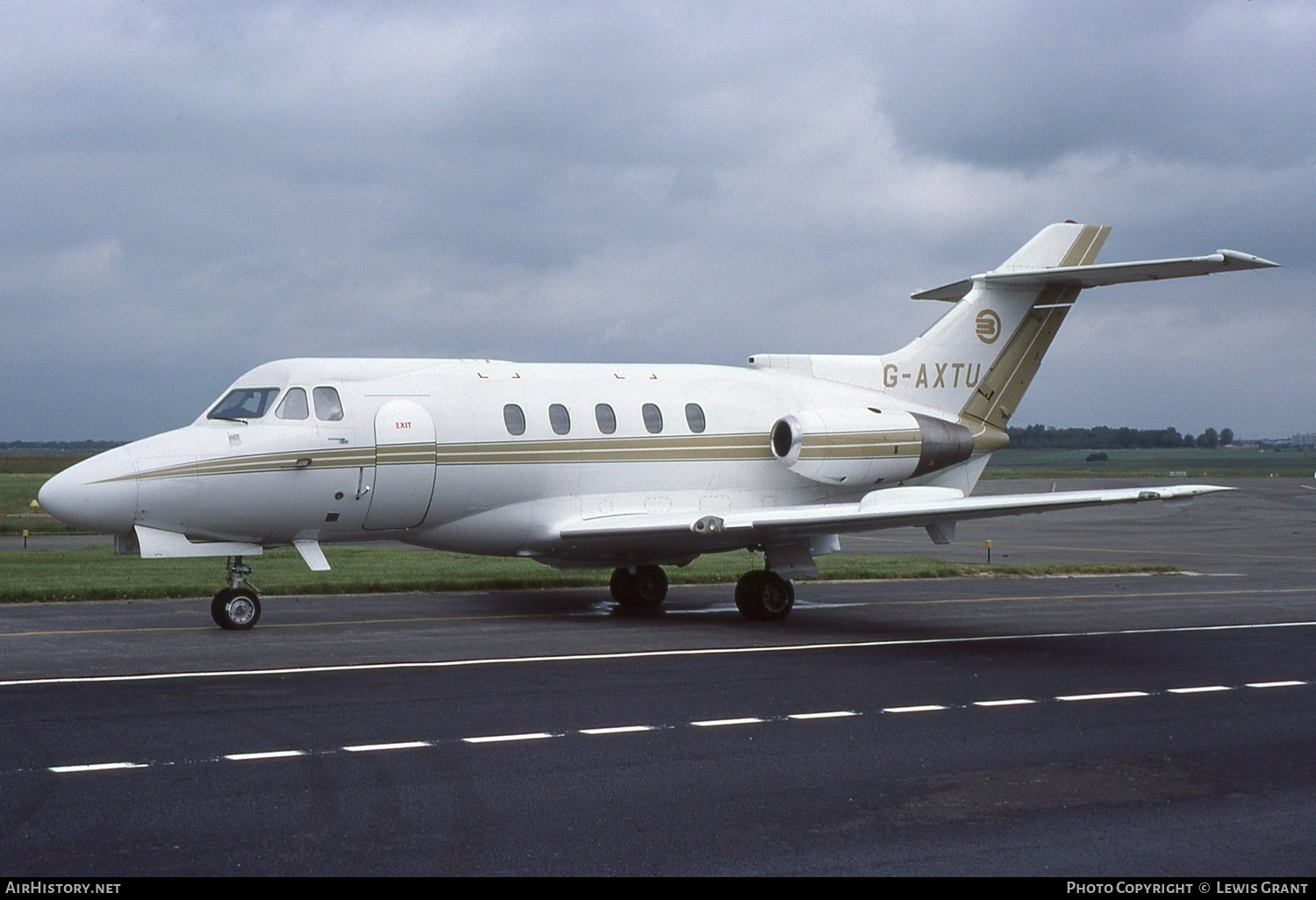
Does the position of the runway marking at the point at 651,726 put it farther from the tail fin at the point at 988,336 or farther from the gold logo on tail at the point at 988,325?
the gold logo on tail at the point at 988,325

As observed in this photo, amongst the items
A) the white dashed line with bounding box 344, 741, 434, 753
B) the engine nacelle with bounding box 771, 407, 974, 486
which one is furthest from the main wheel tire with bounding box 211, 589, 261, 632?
the engine nacelle with bounding box 771, 407, 974, 486

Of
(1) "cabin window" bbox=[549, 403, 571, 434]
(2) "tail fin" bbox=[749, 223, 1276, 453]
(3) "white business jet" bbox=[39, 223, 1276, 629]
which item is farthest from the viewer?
(2) "tail fin" bbox=[749, 223, 1276, 453]

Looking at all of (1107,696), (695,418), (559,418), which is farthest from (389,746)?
(695,418)

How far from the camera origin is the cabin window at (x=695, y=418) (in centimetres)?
1973

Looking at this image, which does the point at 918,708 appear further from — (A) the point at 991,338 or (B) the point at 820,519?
(A) the point at 991,338

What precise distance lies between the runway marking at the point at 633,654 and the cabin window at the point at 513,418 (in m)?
4.24

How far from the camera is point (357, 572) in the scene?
2475 cm

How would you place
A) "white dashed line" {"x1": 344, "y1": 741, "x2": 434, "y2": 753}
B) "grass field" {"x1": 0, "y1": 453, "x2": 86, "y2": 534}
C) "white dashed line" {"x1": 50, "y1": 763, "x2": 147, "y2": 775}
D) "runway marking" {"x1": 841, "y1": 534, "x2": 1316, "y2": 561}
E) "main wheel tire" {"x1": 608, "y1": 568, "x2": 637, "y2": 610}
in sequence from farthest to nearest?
"grass field" {"x1": 0, "y1": 453, "x2": 86, "y2": 534} → "runway marking" {"x1": 841, "y1": 534, "x2": 1316, "y2": 561} → "main wheel tire" {"x1": 608, "y1": 568, "x2": 637, "y2": 610} → "white dashed line" {"x1": 344, "y1": 741, "x2": 434, "y2": 753} → "white dashed line" {"x1": 50, "y1": 763, "x2": 147, "y2": 775}

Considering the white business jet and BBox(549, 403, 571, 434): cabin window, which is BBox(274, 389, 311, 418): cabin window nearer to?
the white business jet

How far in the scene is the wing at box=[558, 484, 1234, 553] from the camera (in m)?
16.0

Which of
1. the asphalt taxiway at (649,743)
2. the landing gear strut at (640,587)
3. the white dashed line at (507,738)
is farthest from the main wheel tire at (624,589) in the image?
the white dashed line at (507,738)

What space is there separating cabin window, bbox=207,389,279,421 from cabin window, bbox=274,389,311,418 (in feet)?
0.48

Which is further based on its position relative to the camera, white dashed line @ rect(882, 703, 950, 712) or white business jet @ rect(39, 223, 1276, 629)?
white business jet @ rect(39, 223, 1276, 629)
